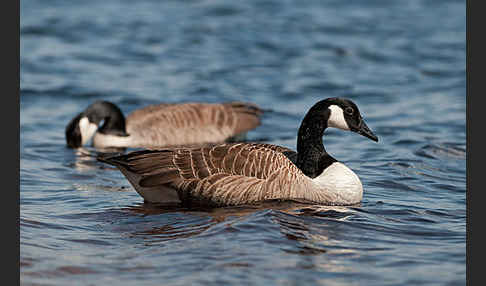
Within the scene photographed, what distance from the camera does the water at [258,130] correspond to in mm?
7453

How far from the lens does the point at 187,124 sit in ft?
49.2

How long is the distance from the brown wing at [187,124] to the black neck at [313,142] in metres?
5.49

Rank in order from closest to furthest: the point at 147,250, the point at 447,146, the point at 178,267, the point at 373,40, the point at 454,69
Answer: the point at 178,267 < the point at 147,250 < the point at 447,146 < the point at 454,69 < the point at 373,40

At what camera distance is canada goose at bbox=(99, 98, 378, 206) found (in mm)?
9305

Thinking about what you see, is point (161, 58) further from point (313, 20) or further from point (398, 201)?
point (398, 201)

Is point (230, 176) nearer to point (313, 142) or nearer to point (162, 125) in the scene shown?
point (313, 142)

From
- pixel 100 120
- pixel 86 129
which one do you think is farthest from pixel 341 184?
pixel 100 120

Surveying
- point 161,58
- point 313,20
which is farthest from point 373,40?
point 161,58

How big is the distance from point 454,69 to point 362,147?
297 inches

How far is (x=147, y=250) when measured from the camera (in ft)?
25.7

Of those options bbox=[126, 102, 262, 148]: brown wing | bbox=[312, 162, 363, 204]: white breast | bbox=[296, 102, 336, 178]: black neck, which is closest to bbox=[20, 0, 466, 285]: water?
bbox=[312, 162, 363, 204]: white breast

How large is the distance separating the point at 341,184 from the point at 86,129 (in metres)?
6.57

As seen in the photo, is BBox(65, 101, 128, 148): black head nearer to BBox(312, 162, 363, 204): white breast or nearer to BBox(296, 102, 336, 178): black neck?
BBox(296, 102, 336, 178): black neck

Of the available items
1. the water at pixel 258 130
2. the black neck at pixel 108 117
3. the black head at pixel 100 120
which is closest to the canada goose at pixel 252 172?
the water at pixel 258 130
